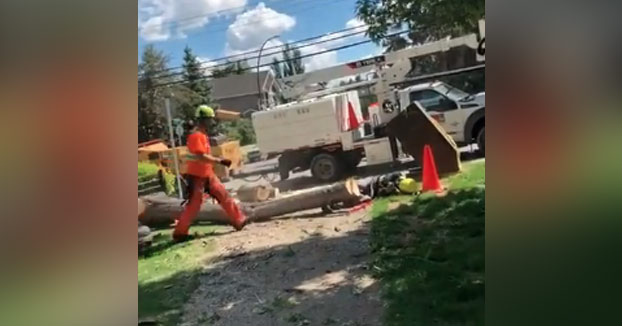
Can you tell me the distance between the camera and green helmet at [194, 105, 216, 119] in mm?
2859

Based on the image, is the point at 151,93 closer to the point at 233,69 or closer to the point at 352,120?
the point at 233,69

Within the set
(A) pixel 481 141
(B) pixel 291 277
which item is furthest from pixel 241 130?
(A) pixel 481 141

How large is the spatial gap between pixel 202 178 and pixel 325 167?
69cm

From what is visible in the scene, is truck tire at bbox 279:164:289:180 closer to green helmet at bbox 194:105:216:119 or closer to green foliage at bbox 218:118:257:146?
green foliage at bbox 218:118:257:146

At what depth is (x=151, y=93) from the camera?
2.87m

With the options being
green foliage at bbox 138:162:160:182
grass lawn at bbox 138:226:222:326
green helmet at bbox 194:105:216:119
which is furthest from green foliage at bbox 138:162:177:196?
green helmet at bbox 194:105:216:119

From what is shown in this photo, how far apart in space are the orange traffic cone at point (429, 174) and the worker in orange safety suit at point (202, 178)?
0.98 metres

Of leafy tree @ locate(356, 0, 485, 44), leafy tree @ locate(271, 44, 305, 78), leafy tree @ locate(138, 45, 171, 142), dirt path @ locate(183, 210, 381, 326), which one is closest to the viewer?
leafy tree @ locate(356, 0, 485, 44)

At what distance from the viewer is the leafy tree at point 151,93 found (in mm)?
2834

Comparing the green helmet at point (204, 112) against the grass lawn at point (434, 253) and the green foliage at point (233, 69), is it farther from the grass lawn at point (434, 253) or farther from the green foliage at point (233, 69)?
the grass lawn at point (434, 253)

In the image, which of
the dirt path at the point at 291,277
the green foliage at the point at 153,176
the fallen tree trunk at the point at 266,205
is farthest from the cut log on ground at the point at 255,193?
the green foliage at the point at 153,176

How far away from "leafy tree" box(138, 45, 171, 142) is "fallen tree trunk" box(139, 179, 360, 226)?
37 cm
